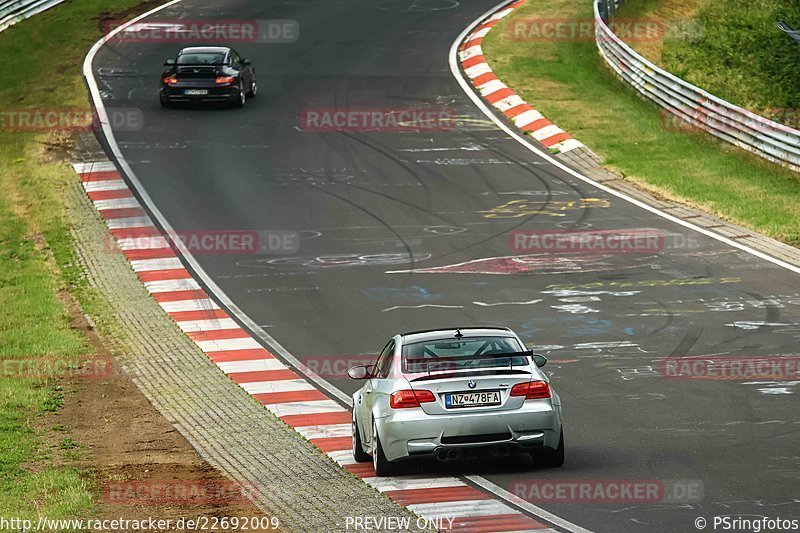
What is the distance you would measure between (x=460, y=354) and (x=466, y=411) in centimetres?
90

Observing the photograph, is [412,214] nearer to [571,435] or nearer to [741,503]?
[571,435]

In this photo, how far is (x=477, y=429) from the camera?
12062 millimetres

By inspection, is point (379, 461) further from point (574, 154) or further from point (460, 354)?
point (574, 154)

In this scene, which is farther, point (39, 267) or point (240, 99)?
point (240, 99)

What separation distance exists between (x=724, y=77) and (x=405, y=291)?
16306 mm

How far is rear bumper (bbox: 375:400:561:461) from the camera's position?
1205 cm

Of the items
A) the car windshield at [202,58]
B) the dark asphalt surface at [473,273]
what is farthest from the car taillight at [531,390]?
the car windshield at [202,58]

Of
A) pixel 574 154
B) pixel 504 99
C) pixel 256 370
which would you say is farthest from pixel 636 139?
pixel 256 370

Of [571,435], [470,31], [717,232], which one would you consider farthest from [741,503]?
[470,31]

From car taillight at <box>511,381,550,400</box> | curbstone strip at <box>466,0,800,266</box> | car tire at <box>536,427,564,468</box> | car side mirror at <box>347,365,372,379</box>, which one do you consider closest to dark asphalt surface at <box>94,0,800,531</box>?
car tire at <box>536,427,564,468</box>

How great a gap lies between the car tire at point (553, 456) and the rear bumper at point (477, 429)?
0.47 feet

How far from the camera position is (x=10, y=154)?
1180 inches

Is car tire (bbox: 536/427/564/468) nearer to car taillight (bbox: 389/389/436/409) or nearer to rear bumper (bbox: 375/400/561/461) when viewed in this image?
rear bumper (bbox: 375/400/561/461)

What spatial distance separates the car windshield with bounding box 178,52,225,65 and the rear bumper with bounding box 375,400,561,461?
2300 centimetres
